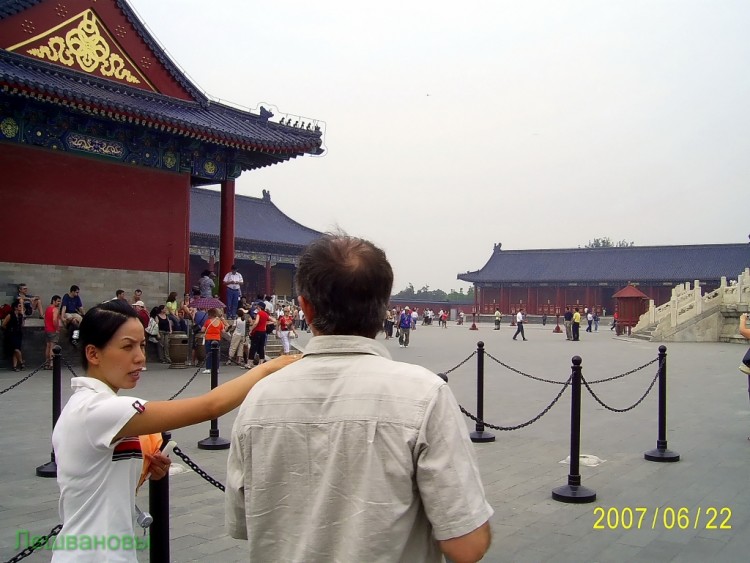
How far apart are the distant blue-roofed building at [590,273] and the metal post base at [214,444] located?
4284 cm

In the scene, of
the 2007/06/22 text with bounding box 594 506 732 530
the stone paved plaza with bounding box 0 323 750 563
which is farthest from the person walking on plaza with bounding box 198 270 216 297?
the 2007/06/22 text with bounding box 594 506 732 530

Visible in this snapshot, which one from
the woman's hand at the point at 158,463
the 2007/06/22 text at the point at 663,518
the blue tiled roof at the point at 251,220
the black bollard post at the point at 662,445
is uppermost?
the blue tiled roof at the point at 251,220

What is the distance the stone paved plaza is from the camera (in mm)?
4305

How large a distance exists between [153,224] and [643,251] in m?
41.0

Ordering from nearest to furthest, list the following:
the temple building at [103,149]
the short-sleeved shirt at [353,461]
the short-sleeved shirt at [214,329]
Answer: the short-sleeved shirt at [353,461] < the short-sleeved shirt at [214,329] < the temple building at [103,149]

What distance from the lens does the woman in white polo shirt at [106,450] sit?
2004 millimetres

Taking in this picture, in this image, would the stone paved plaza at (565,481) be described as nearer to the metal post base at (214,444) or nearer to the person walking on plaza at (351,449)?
the metal post base at (214,444)

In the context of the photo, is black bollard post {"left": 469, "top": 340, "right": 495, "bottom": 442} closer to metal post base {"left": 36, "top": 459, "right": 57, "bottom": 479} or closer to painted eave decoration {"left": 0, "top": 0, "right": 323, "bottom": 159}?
metal post base {"left": 36, "top": 459, "right": 57, "bottom": 479}

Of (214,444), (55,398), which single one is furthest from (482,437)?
(55,398)

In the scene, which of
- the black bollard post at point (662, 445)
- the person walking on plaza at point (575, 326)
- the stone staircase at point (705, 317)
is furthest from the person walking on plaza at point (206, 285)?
the stone staircase at point (705, 317)

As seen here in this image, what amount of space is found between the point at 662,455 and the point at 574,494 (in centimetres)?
181

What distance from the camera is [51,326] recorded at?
41.7 ft

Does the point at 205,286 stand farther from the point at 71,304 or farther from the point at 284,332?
the point at 71,304

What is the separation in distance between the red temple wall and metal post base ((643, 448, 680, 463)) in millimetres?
12027
